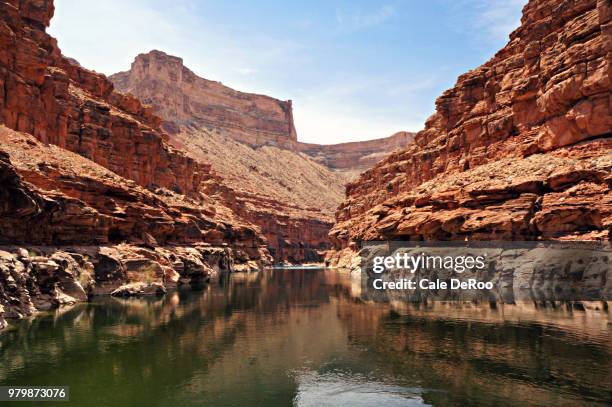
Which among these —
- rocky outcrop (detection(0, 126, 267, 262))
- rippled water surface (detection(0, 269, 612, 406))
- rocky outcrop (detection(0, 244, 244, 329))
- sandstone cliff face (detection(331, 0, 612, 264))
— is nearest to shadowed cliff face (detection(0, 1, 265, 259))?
rocky outcrop (detection(0, 126, 267, 262))

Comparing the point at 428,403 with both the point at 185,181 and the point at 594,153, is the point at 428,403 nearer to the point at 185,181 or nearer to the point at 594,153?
the point at 594,153

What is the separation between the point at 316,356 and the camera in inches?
1022

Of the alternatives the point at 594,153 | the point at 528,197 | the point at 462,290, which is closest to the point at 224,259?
the point at 462,290

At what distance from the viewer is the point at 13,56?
67.7m

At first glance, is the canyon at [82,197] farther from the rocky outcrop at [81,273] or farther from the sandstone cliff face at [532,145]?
the sandstone cliff face at [532,145]

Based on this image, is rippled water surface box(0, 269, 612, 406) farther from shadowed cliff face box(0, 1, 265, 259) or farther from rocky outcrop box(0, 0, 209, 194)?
rocky outcrop box(0, 0, 209, 194)

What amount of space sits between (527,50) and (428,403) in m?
70.5

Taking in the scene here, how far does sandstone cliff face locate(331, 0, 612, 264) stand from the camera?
165ft

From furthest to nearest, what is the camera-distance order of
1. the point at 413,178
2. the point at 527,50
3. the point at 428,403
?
the point at 413,178 → the point at 527,50 → the point at 428,403

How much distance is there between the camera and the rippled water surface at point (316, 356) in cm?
1889

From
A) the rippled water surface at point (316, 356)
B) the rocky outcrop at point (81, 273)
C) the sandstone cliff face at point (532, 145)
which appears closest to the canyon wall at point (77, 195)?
the rocky outcrop at point (81, 273)

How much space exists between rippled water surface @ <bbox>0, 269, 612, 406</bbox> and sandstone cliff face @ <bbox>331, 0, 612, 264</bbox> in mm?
13807

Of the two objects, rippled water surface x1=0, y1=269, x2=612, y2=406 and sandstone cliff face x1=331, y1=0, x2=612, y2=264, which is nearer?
rippled water surface x1=0, y1=269, x2=612, y2=406

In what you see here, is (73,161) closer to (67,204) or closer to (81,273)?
(67,204)
